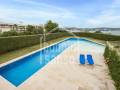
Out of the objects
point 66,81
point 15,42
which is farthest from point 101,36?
point 66,81

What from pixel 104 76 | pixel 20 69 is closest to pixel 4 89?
pixel 20 69

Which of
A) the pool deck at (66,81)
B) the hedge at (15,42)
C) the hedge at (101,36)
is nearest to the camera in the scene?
the pool deck at (66,81)

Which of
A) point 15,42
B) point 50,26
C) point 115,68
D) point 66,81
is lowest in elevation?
point 66,81

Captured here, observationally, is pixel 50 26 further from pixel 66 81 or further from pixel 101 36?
pixel 66 81

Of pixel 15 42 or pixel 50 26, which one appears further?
pixel 50 26

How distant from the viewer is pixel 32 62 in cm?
989

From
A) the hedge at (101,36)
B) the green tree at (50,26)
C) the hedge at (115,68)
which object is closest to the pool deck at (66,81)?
the hedge at (115,68)

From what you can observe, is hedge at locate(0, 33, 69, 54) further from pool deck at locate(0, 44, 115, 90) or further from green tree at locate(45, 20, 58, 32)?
green tree at locate(45, 20, 58, 32)

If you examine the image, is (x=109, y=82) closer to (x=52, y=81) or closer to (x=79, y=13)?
(x=52, y=81)

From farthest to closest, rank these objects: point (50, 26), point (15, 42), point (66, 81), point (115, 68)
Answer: point (50, 26) → point (15, 42) → point (115, 68) → point (66, 81)

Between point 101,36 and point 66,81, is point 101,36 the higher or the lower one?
the higher one

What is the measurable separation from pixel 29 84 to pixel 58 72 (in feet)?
6.70

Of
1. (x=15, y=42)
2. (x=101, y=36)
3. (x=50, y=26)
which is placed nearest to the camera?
(x=15, y=42)

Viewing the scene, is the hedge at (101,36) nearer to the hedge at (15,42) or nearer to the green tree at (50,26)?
the green tree at (50,26)
